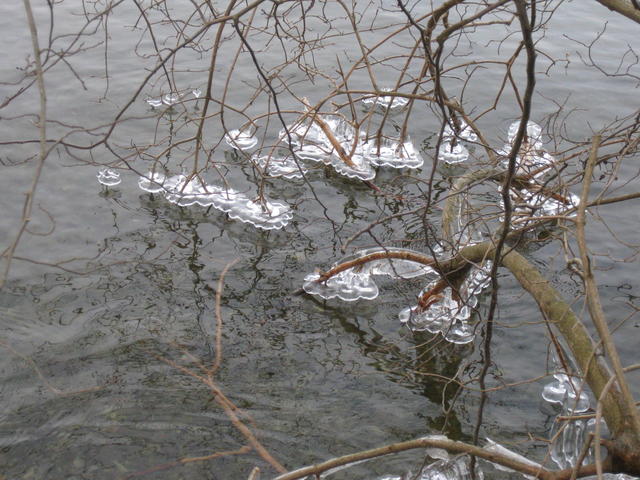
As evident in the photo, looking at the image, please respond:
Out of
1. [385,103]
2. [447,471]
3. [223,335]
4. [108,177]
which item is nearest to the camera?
[447,471]

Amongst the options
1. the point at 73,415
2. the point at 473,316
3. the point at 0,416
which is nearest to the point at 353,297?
the point at 473,316

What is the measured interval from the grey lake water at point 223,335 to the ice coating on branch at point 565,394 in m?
0.08

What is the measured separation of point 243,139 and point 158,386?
3.35 metres

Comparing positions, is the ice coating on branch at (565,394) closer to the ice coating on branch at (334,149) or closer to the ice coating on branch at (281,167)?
the ice coating on branch at (334,149)

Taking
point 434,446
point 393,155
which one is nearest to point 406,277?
point 393,155

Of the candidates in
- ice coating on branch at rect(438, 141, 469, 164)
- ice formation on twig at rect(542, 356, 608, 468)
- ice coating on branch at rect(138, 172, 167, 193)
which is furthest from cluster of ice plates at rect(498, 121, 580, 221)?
ice coating on branch at rect(138, 172, 167, 193)

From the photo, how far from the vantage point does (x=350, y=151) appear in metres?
7.11

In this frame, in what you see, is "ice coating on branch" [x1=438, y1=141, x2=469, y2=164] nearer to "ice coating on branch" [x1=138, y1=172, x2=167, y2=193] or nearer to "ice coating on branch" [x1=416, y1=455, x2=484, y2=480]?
"ice coating on branch" [x1=138, y1=172, x2=167, y2=193]

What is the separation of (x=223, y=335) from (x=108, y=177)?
7.64 feet

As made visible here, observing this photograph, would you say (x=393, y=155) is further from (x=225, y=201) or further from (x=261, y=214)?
(x=225, y=201)

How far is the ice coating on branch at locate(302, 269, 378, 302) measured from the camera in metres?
5.64

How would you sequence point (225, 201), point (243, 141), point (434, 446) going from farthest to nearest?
point (243, 141)
point (225, 201)
point (434, 446)

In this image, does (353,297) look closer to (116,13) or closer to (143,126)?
(143,126)

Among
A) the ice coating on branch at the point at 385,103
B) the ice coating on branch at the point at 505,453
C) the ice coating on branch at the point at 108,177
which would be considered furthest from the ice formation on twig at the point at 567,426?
the ice coating on branch at the point at 385,103
